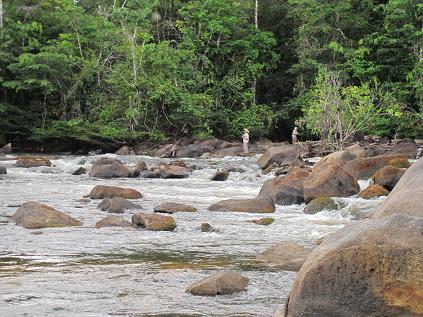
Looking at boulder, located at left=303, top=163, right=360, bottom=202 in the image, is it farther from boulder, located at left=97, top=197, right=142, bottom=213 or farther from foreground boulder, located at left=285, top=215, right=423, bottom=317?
foreground boulder, located at left=285, top=215, right=423, bottom=317

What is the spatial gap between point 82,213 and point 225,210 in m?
2.72

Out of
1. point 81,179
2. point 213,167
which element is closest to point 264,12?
point 213,167

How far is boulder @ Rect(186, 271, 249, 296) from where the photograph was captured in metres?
6.56

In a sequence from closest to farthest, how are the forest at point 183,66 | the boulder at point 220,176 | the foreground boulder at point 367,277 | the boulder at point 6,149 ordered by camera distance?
the foreground boulder at point 367,277 < the boulder at point 220,176 < the boulder at point 6,149 < the forest at point 183,66

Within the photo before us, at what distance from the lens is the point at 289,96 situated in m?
37.9

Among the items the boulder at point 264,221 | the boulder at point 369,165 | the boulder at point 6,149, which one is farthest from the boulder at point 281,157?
the boulder at point 6,149

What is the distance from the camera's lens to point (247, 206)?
12.9 meters

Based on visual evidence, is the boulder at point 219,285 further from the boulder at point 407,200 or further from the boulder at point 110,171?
the boulder at point 110,171

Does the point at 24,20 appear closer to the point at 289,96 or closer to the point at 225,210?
the point at 289,96

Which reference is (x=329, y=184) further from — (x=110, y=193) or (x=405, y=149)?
(x=405, y=149)

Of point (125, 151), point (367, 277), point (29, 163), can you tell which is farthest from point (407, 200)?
point (125, 151)

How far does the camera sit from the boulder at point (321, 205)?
12828mm

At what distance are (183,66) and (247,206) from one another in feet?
70.1

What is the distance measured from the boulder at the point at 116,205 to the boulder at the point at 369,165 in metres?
5.88
